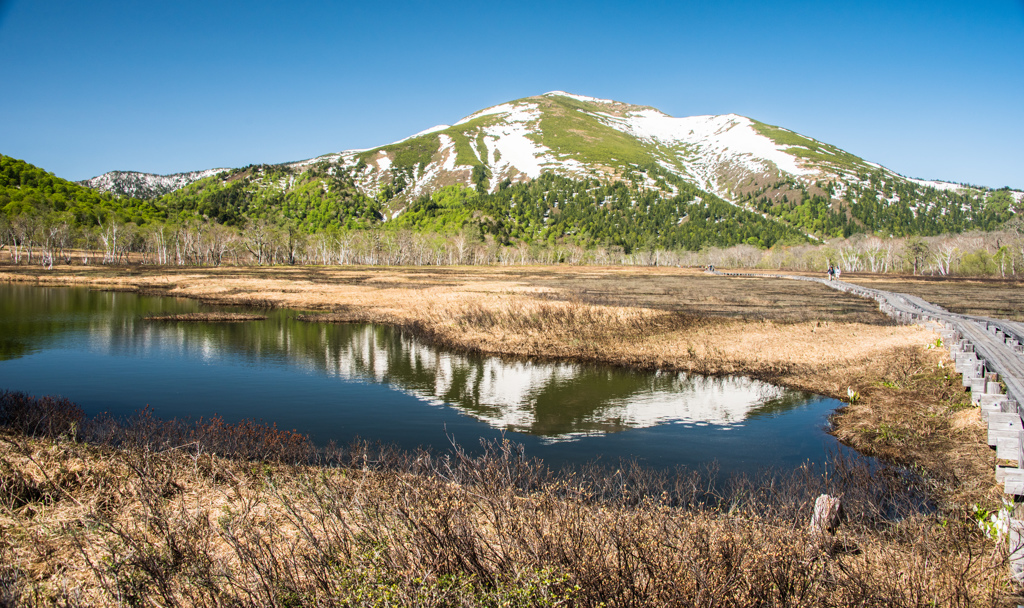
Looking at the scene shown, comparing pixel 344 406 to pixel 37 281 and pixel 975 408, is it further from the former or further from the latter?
pixel 37 281

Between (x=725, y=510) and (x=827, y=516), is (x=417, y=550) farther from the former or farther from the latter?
(x=725, y=510)

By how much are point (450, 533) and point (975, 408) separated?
1426cm

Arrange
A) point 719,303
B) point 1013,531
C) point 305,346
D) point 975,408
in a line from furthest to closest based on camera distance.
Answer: point 719,303
point 305,346
point 975,408
point 1013,531

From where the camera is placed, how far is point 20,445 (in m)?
8.63

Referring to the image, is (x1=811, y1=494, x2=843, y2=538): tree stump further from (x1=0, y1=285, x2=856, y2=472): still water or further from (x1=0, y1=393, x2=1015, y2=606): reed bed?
(x1=0, y1=285, x2=856, y2=472): still water

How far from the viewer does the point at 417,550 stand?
5332 millimetres

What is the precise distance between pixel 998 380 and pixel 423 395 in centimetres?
1528

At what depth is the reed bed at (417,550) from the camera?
470 centimetres

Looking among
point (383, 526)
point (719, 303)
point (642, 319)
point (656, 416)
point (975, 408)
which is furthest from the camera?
point (719, 303)

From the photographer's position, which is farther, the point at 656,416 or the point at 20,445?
the point at 656,416

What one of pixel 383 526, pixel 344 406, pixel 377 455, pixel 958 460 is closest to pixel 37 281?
pixel 344 406

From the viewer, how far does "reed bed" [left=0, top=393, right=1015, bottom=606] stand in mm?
4699

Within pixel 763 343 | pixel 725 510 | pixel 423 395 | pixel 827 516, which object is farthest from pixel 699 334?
pixel 827 516

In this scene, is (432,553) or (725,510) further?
(725,510)
